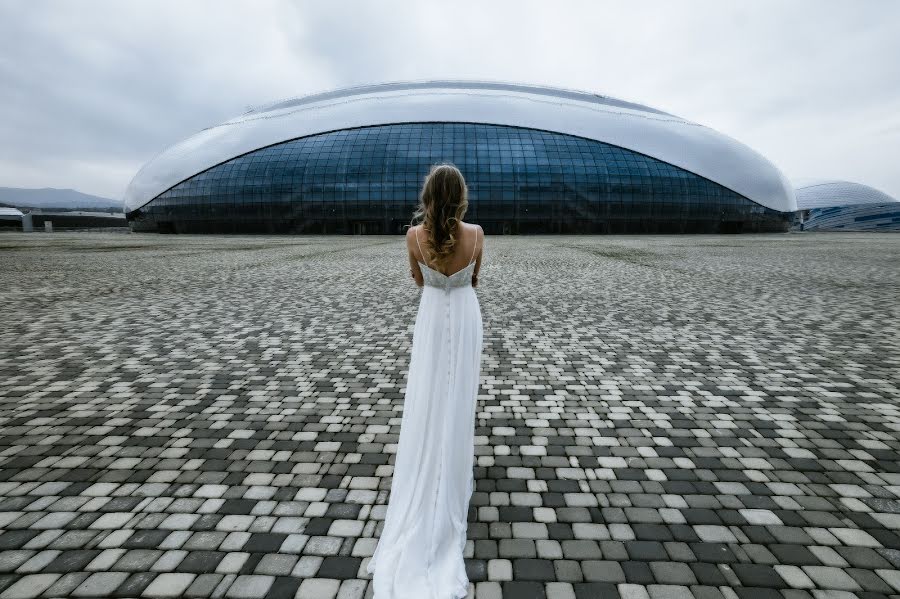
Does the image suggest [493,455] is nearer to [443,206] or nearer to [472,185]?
[443,206]

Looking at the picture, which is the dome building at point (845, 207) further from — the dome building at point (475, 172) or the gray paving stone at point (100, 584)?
the gray paving stone at point (100, 584)

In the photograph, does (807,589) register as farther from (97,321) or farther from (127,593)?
(97,321)

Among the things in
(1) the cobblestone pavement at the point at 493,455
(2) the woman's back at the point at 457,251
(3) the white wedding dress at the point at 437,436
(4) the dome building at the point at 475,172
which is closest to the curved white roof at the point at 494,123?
(4) the dome building at the point at 475,172

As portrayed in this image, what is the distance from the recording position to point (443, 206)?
2910 millimetres

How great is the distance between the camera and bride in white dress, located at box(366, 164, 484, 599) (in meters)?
2.81

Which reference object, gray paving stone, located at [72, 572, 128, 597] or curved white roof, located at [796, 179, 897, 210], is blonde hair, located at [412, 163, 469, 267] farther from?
curved white roof, located at [796, 179, 897, 210]

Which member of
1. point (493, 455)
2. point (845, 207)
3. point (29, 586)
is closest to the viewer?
point (29, 586)

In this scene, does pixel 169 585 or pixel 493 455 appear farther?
pixel 493 455

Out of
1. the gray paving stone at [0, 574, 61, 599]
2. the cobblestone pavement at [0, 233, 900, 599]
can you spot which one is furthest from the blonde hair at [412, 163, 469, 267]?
the gray paving stone at [0, 574, 61, 599]

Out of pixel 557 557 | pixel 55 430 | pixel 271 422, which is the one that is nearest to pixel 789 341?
pixel 557 557

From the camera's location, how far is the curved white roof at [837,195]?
77.8m

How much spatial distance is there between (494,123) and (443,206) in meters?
50.1

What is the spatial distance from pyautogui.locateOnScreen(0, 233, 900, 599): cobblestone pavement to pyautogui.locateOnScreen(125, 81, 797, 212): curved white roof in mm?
46301

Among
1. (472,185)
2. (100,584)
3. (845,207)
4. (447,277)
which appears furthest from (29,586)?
(845,207)
